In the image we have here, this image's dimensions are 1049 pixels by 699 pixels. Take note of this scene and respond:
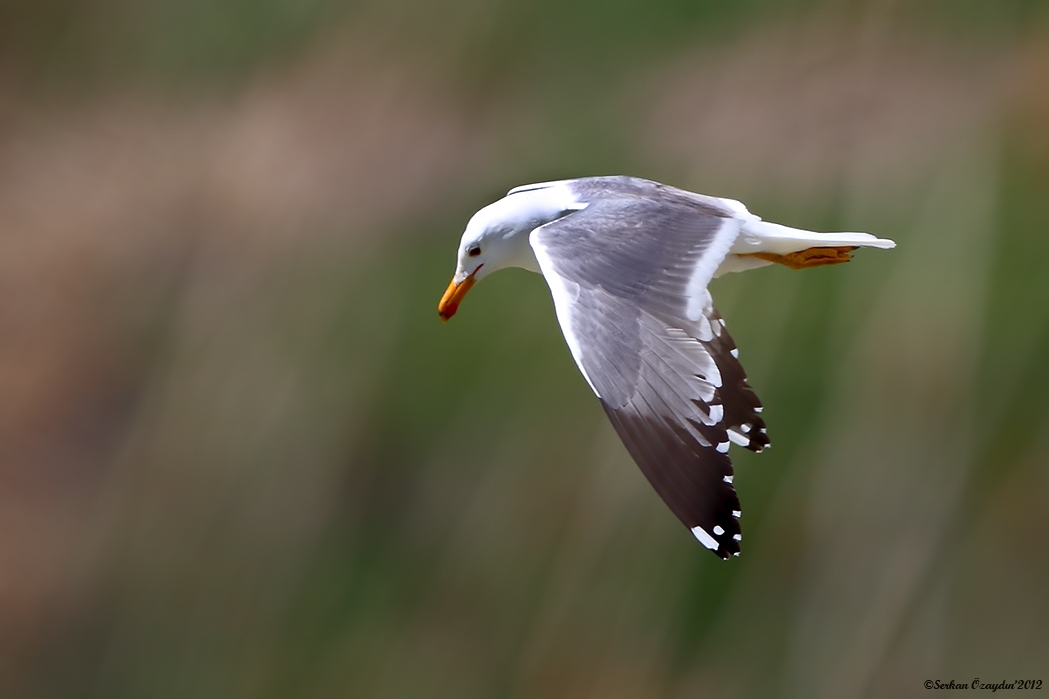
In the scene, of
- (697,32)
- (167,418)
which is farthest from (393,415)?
(697,32)

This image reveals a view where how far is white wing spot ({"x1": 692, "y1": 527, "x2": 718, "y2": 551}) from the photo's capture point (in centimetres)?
170

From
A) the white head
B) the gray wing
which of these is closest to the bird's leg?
the gray wing

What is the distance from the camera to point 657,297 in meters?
1.98

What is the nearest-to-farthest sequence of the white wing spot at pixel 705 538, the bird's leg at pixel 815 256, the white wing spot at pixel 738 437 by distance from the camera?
the white wing spot at pixel 705 538, the white wing spot at pixel 738 437, the bird's leg at pixel 815 256

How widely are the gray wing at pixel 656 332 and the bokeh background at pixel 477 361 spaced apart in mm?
1903

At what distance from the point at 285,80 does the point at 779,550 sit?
3.36 m

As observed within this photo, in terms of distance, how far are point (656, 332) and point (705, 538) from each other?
1.11ft

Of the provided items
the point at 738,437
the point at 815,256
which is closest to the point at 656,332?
the point at 738,437

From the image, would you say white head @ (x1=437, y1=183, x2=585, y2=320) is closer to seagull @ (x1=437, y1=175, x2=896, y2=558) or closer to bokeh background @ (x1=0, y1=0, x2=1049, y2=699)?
seagull @ (x1=437, y1=175, x2=896, y2=558)

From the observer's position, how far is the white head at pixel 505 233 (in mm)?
2287

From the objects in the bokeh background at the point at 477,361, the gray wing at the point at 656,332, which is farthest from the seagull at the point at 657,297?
the bokeh background at the point at 477,361

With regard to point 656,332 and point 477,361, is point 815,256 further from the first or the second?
point 477,361

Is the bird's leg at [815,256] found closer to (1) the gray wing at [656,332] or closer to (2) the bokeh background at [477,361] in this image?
(1) the gray wing at [656,332]

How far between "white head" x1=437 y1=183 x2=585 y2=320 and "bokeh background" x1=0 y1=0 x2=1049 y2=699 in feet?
5.82
